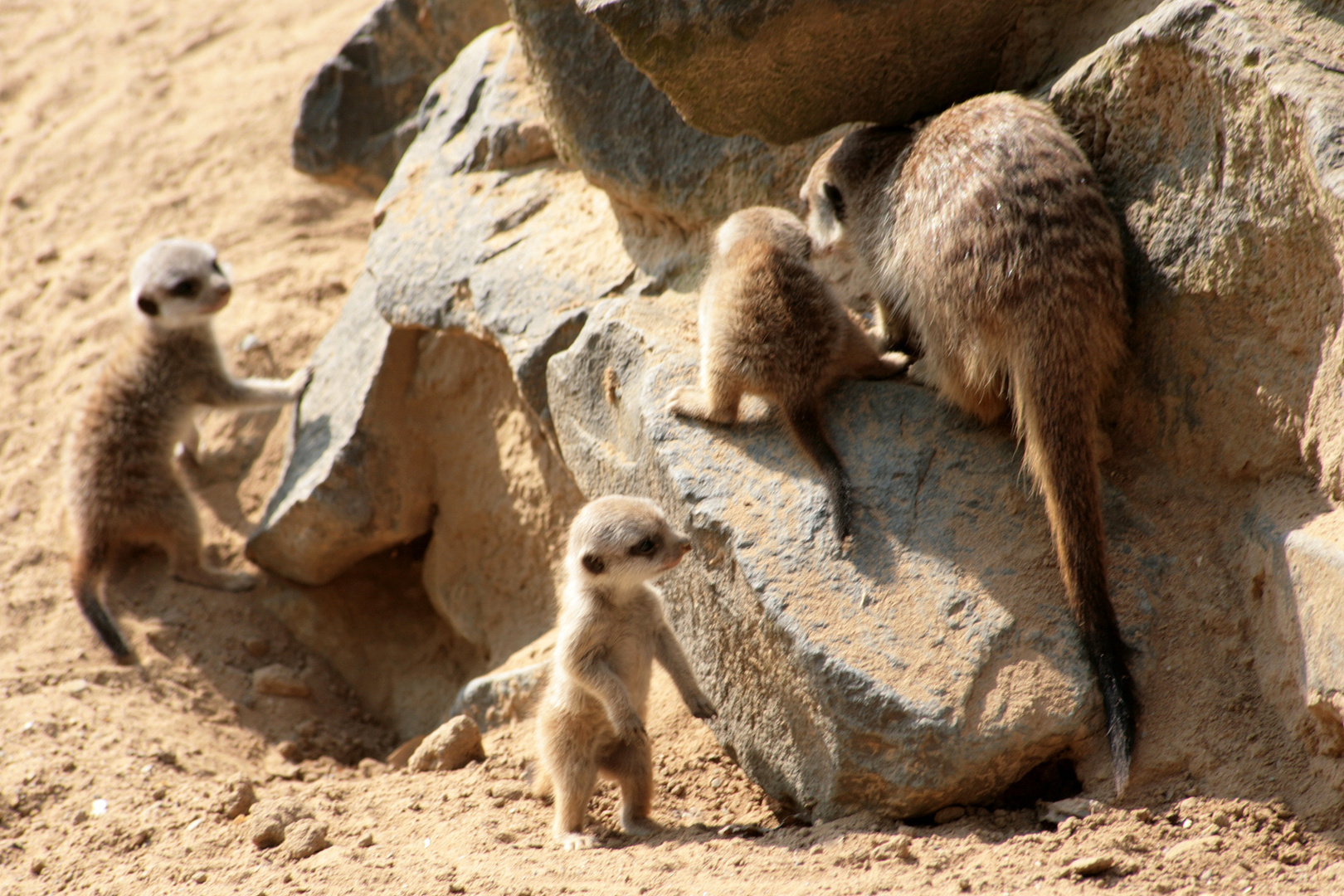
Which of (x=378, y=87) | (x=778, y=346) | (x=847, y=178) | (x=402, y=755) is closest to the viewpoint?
(x=778, y=346)

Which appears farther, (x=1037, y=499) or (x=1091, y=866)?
(x=1037, y=499)

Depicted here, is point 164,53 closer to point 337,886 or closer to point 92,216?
point 92,216

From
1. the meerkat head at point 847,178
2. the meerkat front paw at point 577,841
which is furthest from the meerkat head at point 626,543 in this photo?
the meerkat head at point 847,178

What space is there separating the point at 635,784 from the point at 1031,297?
1.74 metres

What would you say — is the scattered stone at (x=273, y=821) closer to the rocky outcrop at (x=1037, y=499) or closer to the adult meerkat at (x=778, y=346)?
the rocky outcrop at (x=1037, y=499)

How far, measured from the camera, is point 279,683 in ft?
15.6

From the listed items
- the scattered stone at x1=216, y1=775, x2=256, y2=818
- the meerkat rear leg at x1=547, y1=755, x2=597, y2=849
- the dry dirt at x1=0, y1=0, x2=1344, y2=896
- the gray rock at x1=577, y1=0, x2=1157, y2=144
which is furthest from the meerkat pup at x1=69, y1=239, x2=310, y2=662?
the gray rock at x1=577, y1=0, x2=1157, y2=144

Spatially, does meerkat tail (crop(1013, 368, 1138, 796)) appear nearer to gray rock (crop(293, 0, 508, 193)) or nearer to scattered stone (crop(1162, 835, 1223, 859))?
scattered stone (crop(1162, 835, 1223, 859))

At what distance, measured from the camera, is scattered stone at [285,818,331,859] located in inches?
115

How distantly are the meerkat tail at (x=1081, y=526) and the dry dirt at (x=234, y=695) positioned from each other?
15 centimetres

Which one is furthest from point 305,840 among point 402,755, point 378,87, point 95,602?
point 378,87

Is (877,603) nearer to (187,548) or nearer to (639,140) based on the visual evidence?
→ (639,140)

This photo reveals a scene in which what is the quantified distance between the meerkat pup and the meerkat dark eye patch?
3044 mm

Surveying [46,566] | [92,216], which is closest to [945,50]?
[46,566]
